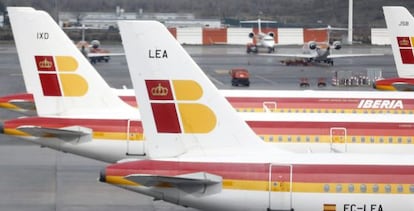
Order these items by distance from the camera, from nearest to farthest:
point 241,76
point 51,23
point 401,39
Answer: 1. point 51,23
2. point 401,39
3. point 241,76

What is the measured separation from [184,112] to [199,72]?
97 cm

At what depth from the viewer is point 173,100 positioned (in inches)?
942

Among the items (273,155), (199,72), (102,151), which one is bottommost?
(102,151)

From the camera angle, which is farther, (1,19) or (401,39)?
(1,19)

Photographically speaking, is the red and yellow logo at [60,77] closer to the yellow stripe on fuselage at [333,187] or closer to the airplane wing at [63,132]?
the airplane wing at [63,132]

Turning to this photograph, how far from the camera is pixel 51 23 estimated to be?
35500 millimetres

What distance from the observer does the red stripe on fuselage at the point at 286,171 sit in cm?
2331

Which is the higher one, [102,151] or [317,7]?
[102,151]

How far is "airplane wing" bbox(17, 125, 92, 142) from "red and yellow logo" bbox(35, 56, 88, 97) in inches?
104

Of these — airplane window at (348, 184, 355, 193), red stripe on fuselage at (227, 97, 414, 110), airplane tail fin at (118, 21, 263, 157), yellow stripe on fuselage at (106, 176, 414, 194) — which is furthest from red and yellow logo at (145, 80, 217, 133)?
red stripe on fuselage at (227, 97, 414, 110)

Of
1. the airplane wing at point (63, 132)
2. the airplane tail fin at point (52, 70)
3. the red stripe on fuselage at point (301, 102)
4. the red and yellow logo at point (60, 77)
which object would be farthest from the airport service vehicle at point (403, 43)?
the airplane wing at point (63, 132)

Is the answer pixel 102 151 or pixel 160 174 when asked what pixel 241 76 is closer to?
pixel 102 151

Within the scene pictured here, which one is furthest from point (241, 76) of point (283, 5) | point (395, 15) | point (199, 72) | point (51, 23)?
point (283, 5)

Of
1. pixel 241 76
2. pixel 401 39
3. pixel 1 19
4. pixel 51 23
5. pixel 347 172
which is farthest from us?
pixel 1 19
